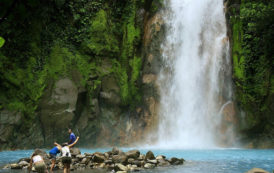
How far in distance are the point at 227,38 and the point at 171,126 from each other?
8126 mm

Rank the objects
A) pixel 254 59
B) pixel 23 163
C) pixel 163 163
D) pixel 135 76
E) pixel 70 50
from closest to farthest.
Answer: pixel 23 163
pixel 163 163
pixel 254 59
pixel 70 50
pixel 135 76

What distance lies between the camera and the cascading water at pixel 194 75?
2100 cm

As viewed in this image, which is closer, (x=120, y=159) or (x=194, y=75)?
(x=120, y=159)

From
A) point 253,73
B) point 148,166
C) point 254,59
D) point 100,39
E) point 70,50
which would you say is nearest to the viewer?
point 148,166

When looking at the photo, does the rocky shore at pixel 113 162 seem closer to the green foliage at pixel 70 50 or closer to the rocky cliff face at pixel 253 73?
the green foliage at pixel 70 50

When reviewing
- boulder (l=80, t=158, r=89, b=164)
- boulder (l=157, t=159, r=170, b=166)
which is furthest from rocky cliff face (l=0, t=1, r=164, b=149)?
boulder (l=157, t=159, r=170, b=166)

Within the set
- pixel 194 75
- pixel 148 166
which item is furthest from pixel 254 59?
pixel 148 166

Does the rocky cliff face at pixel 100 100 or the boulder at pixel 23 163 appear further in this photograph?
the rocky cliff face at pixel 100 100

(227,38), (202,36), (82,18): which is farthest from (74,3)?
(227,38)

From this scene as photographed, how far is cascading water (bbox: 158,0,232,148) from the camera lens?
21.0 meters

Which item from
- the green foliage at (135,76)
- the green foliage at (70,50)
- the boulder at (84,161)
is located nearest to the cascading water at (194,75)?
the green foliage at (135,76)

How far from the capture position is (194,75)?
2245 cm

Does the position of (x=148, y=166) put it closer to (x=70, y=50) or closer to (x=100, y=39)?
(x=70, y=50)

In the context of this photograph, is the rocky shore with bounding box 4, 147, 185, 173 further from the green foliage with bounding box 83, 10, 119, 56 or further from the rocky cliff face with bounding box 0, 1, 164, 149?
the green foliage with bounding box 83, 10, 119, 56
